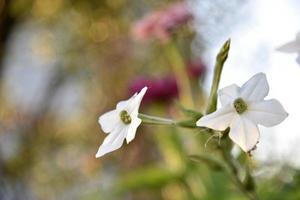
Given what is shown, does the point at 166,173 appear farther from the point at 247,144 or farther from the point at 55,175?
the point at 55,175

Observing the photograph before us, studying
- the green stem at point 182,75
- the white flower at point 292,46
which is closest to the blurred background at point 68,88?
the green stem at point 182,75

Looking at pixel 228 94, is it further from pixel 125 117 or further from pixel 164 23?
pixel 164 23

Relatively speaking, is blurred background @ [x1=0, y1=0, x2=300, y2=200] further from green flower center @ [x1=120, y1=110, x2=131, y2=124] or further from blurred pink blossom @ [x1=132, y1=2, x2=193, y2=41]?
green flower center @ [x1=120, y1=110, x2=131, y2=124]

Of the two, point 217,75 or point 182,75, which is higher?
point 182,75

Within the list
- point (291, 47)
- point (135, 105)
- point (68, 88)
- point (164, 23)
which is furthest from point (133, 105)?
point (68, 88)

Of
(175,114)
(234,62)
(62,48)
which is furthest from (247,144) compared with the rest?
(62,48)

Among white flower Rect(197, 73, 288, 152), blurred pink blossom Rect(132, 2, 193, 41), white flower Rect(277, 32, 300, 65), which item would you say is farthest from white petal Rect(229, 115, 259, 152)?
blurred pink blossom Rect(132, 2, 193, 41)

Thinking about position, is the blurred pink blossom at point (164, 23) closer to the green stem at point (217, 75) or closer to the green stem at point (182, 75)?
the green stem at point (182, 75)
